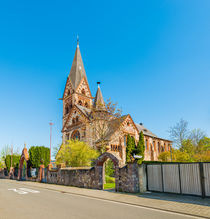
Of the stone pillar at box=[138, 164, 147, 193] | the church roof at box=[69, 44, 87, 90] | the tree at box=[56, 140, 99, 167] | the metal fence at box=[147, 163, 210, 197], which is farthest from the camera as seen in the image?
the church roof at box=[69, 44, 87, 90]

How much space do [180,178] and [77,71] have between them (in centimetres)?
4724

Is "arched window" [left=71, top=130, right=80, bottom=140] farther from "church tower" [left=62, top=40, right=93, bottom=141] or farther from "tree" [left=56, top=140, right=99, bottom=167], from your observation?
"tree" [left=56, top=140, right=99, bottom=167]

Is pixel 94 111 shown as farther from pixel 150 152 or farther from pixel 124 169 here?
pixel 150 152

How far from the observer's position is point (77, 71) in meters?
54.2

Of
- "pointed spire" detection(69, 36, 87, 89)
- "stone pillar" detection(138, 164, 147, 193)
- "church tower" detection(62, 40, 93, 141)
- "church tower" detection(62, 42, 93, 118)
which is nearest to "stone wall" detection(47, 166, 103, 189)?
"stone pillar" detection(138, 164, 147, 193)

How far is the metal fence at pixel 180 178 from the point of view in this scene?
10.3 meters

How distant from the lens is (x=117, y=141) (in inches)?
1467

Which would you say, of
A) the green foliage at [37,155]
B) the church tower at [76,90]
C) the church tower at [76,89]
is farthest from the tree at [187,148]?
the church tower at [76,89]

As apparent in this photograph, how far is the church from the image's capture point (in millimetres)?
29897

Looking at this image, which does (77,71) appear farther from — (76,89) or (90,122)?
(90,122)

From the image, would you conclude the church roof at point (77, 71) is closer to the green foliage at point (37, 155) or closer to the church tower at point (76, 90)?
the church tower at point (76, 90)

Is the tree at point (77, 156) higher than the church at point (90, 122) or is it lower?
lower

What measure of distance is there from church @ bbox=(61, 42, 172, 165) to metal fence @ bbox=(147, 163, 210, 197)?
15036 mm

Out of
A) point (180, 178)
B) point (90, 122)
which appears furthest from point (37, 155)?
point (180, 178)
